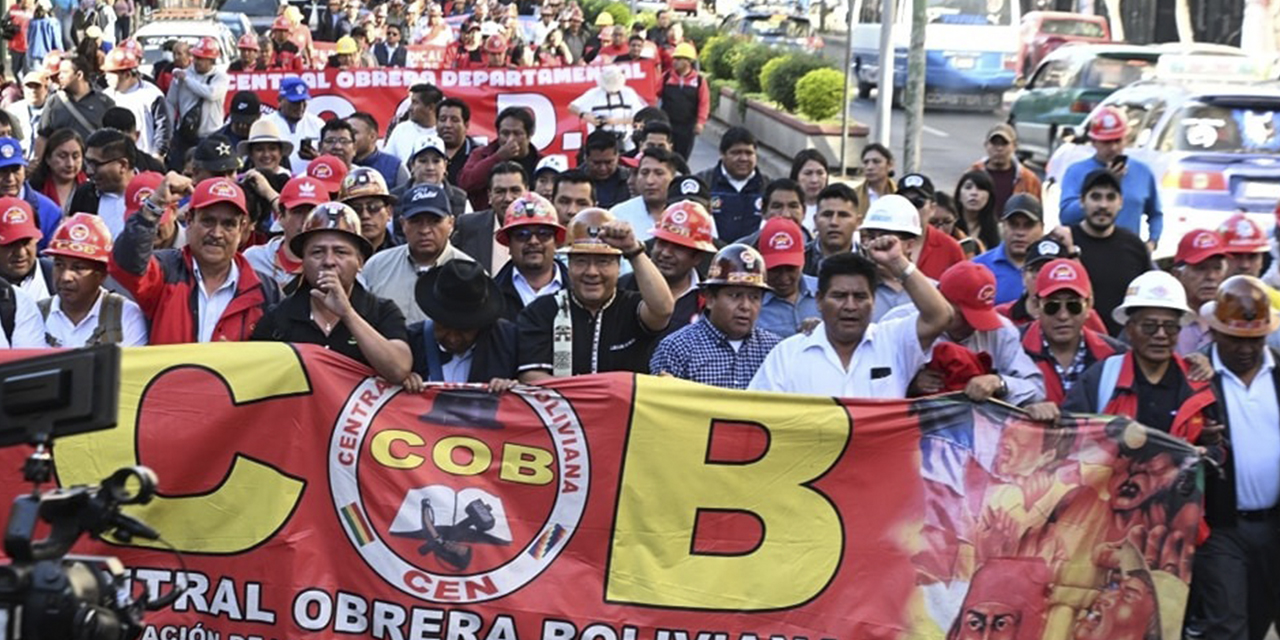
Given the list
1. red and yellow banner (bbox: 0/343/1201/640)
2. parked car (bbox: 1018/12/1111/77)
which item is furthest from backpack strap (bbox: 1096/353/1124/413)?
parked car (bbox: 1018/12/1111/77)

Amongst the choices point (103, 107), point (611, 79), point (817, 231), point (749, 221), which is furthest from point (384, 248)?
point (611, 79)

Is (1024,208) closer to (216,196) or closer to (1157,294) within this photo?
(1157,294)

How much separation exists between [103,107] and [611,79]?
14.0 feet

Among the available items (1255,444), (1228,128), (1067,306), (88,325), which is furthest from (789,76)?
(1255,444)

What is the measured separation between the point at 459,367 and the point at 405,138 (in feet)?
24.3

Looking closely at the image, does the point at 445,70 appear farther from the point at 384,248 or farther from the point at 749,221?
the point at 384,248

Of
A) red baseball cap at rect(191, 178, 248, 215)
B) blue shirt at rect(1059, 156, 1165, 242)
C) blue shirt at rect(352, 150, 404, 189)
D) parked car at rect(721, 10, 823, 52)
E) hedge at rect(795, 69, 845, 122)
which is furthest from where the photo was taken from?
parked car at rect(721, 10, 823, 52)

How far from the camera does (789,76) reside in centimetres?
2542

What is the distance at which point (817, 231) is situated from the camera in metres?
11.0

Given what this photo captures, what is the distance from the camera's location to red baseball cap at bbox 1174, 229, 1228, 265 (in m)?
9.88

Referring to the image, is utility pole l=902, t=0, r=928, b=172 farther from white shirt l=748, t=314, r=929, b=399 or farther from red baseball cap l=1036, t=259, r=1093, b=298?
white shirt l=748, t=314, r=929, b=399

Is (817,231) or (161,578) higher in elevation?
(817,231)

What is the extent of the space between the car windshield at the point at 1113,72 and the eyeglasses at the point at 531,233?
57.1 feet

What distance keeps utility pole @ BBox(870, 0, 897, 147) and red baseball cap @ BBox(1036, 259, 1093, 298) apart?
38.0 feet
